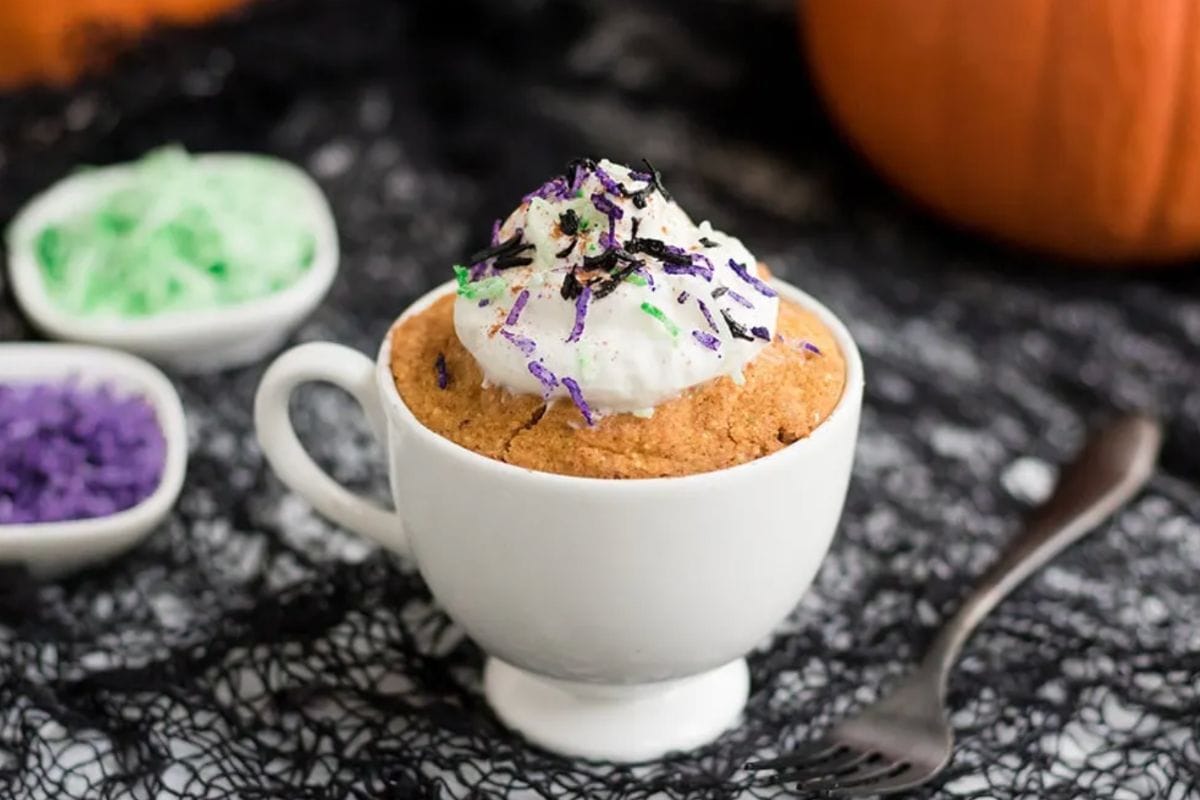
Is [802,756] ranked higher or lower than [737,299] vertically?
lower

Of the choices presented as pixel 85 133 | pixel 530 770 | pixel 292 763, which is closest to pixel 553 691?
pixel 530 770

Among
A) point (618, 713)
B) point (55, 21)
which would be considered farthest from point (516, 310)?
point (55, 21)

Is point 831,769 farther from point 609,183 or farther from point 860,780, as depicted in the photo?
point 609,183

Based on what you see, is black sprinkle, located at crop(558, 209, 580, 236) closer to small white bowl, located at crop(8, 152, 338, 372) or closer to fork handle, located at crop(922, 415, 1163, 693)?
fork handle, located at crop(922, 415, 1163, 693)

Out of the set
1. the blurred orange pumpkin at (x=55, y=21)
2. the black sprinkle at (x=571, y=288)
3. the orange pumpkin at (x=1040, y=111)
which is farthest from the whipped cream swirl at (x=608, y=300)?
the blurred orange pumpkin at (x=55, y=21)

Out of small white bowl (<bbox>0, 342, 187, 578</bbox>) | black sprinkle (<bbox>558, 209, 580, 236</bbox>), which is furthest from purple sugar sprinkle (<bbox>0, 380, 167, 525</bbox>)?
black sprinkle (<bbox>558, 209, 580, 236</bbox>)
